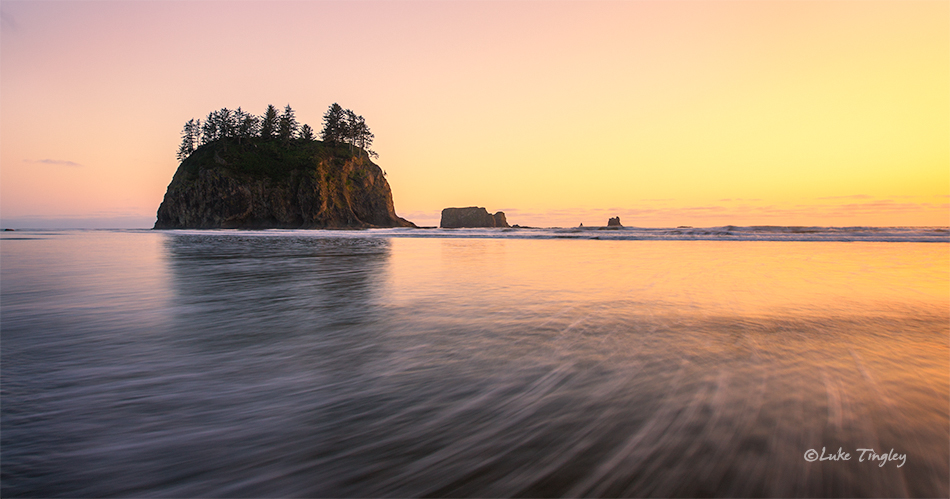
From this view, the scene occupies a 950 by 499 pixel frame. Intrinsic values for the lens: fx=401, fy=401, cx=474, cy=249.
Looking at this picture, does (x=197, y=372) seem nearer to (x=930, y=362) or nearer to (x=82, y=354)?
(x=82, y=354)

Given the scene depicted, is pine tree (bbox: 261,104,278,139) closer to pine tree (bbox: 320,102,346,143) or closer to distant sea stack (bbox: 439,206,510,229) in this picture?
pine tree (bbox: 320,102,346,143)

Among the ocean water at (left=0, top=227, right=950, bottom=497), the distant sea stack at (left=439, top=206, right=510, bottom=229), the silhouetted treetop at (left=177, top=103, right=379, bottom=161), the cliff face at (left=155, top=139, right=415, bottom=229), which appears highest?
the silhouetted treetop at (left=177, top=103, right=379, bottom=161)

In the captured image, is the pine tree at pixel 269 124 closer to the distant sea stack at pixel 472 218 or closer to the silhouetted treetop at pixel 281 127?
the silhouetted treetop at pixel 281 127

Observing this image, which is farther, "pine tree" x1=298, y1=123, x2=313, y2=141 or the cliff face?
"pine tree" x1=298, y1=123, x2=313, y2=141

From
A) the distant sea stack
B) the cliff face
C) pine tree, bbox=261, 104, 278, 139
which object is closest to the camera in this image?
the cliff face

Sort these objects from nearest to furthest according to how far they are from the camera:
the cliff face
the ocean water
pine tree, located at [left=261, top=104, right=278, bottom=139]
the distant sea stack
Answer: the ocean water → the cliff face → the distant sea stack → pine tree, located at [left=261, top=104, right=278, bottom=139]

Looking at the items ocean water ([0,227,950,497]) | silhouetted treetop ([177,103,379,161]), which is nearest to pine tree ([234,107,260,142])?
silhouetted treetop ([177,103,379,161])

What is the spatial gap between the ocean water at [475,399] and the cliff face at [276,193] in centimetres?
6321

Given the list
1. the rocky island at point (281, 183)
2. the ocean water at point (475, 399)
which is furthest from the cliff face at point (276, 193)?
the ocean water at point (475, 399)

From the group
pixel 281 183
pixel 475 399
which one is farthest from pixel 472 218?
pixel 475 399

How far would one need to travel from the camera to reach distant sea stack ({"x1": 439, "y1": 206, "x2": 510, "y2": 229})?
70.1 m

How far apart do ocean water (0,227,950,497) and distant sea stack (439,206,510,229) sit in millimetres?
65168

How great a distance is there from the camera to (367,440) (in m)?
1.83

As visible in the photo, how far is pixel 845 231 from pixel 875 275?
2527 cm
